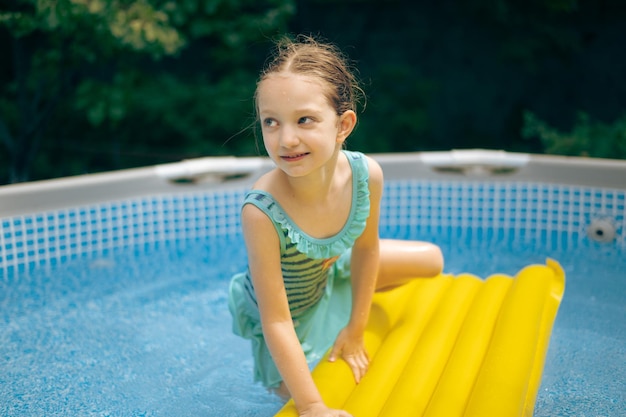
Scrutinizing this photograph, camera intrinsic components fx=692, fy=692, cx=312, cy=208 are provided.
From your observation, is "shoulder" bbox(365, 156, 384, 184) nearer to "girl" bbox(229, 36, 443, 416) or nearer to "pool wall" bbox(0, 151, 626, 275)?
"girl" bbox(229, 36, 443, 416)

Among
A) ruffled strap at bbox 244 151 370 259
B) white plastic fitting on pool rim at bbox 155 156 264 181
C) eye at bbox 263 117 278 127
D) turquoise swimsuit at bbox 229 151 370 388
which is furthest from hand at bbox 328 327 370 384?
white plastic fitting on pool rim at bbox 155 156 264 181

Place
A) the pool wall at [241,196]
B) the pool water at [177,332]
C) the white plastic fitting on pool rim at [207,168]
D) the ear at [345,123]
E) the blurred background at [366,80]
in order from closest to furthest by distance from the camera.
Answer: the ear at [345,123] → the pool water at [177,332] → the pool wall at [241,196] → the white plastic fitting on pool rim at [207,168] → the blurred background at [366,80]

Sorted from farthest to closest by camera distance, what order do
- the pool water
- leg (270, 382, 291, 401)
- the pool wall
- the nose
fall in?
the pool wall
the pool water
leg (270, 382, 291, 401)
the nose

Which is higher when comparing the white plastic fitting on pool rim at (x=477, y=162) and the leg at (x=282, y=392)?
the white plastic fitting on pool rim at (x=477, y=162)

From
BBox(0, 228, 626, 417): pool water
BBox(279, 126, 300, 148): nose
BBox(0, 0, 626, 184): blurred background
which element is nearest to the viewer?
BBox(279, 126, 300, 148): nose

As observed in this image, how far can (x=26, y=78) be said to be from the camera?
19.2ft

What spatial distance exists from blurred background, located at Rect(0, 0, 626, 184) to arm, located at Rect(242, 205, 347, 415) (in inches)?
164

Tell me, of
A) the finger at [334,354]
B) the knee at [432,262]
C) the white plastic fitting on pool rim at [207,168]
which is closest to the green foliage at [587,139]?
the white plastic fitting on pool rim at [207,168]

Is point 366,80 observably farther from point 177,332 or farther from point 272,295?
point 272,295

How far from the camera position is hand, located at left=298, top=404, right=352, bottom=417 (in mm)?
1659

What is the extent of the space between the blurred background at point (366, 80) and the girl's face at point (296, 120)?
13.7 feet

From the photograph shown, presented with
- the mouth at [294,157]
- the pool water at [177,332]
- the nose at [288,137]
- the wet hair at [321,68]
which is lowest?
the pool water at [177,332]

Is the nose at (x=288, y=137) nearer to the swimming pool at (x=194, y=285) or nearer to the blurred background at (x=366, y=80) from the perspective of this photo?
the swimming pool at (x=194, y=285)

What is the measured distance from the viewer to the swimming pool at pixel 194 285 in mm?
2383
